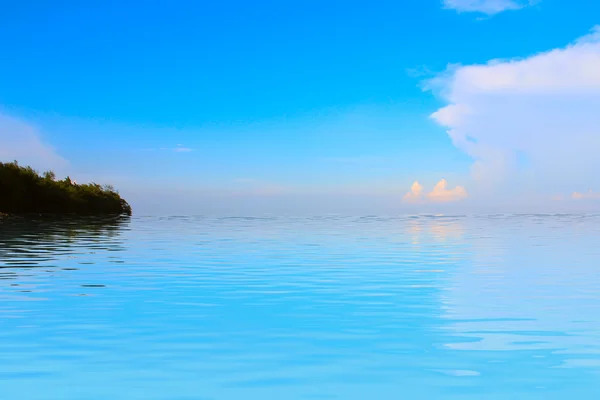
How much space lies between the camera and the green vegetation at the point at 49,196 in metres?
130

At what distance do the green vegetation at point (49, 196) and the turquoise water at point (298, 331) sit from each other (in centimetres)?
10754

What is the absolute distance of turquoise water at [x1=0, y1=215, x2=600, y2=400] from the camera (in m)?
12.2

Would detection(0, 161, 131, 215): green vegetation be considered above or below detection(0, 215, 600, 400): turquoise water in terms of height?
above

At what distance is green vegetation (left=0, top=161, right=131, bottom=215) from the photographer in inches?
5133

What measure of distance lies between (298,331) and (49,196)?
138673 mm

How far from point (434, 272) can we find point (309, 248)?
1648 centimetres

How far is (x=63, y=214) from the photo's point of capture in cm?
15038

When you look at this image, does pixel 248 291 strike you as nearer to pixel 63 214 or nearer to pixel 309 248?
pixel 309 248

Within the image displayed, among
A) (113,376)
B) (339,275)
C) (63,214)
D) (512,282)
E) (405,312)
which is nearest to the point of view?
(113,376)

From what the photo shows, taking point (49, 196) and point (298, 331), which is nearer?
point (298, 331)

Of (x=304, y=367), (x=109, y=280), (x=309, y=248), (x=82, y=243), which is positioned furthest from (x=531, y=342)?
(x=82, y=243)

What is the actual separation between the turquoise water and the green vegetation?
107544 mm

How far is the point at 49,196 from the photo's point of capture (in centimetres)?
14288

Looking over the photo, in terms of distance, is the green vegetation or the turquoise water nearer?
the turquoise water
